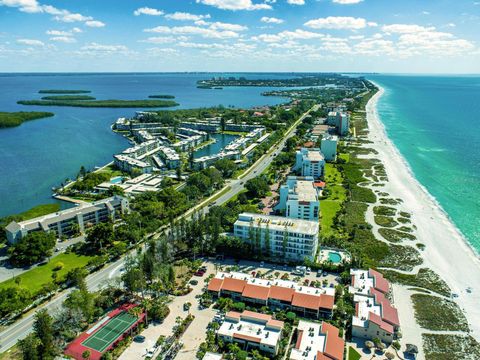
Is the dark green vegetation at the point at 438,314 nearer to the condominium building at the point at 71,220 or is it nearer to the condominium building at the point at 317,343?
the condominium building at the point at 317,343

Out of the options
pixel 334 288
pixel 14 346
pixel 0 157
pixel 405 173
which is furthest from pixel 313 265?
pixel 0 157

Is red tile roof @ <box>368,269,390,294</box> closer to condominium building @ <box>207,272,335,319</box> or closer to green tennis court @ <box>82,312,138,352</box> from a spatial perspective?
condominium building @ <box>207,272,335,319</box>

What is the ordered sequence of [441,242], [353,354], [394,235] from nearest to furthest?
[353,354] → [441,242] → [394,235]

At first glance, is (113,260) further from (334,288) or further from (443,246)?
(443,246)

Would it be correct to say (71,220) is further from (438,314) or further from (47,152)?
(47,152)

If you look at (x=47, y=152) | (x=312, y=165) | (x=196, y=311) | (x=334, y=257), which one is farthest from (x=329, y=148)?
(x=47, y=152)

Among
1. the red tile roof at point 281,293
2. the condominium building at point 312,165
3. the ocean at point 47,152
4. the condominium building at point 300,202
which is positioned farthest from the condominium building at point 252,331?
the condominium building at point 312,165
